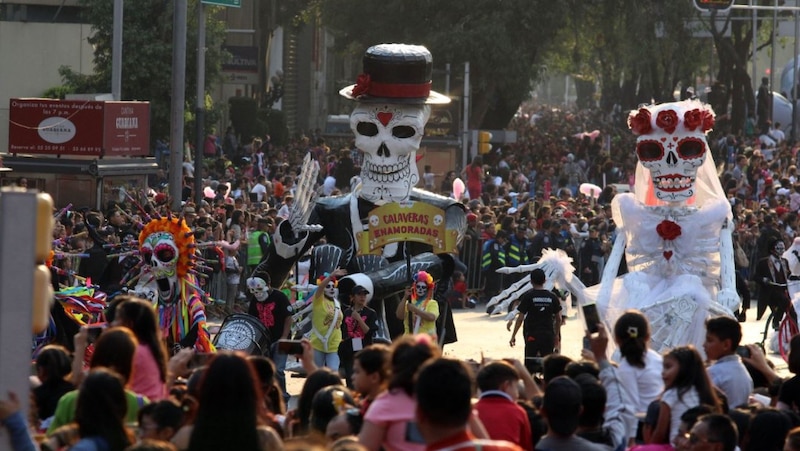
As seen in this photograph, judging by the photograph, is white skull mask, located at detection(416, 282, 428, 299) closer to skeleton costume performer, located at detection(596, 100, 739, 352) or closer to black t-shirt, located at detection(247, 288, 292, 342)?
black t-shirt, located at detection(247, 288, 292, 342)

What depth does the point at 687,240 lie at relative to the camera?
43.7 ft

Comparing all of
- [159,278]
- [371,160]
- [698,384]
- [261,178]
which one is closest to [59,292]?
[159,278]

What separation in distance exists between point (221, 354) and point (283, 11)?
140 ft

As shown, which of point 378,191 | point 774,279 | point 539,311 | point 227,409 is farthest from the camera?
point 774,279

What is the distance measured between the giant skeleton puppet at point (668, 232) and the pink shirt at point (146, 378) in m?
5.42

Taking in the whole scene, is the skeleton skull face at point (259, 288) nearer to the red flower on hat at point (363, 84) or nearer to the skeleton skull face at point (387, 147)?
the skeleton skull face at point (387, 147)

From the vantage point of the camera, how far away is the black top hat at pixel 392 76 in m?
13.9

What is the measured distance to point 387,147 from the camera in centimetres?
1380

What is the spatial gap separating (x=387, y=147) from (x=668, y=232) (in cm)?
234

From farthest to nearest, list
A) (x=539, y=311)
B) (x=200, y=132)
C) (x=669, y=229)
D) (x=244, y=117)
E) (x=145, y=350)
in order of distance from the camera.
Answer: (x=244, y=117)
(x=200, y=132)
(x=539, y=311)
(x=669, y=229)
(x=145, y=350)

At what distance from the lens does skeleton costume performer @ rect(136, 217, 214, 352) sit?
1293 centimetres

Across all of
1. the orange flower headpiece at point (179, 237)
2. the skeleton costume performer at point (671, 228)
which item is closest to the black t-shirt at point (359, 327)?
the orange flower headpiece at point (179, 237)

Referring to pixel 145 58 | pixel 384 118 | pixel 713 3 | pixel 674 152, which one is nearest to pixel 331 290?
pixel 384 118

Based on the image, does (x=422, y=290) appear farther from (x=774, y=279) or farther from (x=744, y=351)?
(x=774, y=279)
